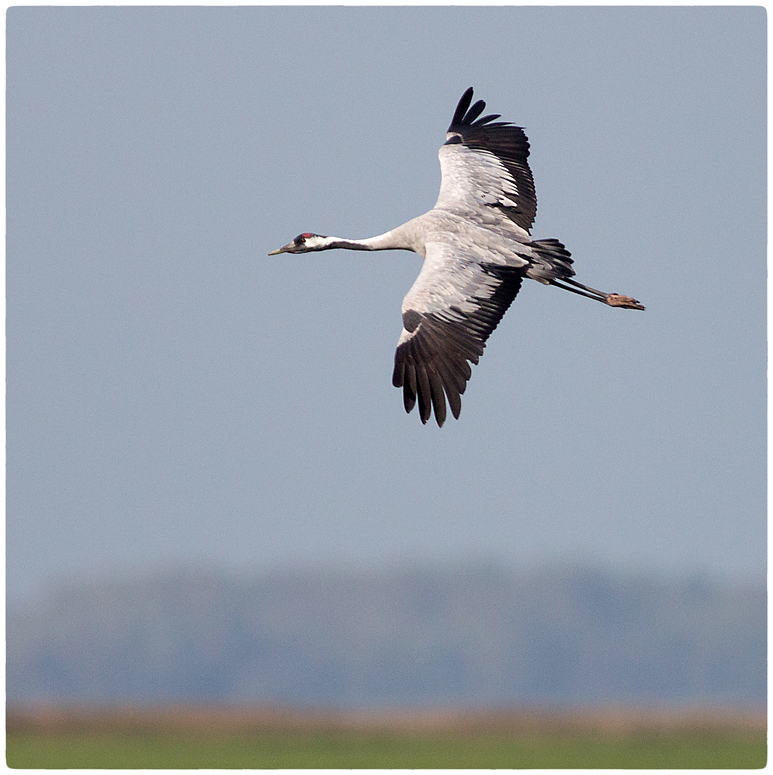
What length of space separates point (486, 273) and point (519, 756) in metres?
A: 8.84

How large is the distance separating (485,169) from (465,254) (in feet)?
4.52

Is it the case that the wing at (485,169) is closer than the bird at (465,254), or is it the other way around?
the bird at (465,254)

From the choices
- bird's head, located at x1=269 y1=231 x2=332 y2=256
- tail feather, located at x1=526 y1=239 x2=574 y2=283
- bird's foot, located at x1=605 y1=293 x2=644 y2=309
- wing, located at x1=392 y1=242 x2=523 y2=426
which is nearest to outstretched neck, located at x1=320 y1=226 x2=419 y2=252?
bird's head, located at x1=269 y1=231 x2=332 y2=256

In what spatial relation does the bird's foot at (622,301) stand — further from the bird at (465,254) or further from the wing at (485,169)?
the wing at (485,169)

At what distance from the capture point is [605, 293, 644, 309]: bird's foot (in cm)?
1238

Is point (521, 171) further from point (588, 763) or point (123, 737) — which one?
point (123, 737)

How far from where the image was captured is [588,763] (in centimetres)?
1677

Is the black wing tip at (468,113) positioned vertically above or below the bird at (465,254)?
above

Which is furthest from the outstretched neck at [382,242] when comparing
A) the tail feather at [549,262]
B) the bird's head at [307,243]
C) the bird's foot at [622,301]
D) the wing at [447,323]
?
the bird's foot at [622,301]

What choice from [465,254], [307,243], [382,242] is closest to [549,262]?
[465,254]

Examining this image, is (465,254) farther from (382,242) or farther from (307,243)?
(307,243)

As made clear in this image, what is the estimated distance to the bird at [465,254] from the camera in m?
10.7

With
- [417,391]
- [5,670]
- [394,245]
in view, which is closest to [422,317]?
[417,391]

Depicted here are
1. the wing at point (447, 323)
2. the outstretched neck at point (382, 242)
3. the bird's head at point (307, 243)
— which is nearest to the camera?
the wing at point (447, 323)
